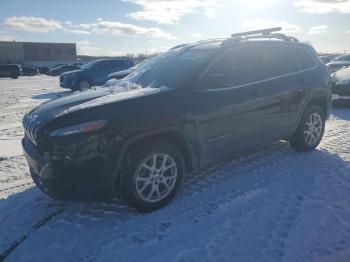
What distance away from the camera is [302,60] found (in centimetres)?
547

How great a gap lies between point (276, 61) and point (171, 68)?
1.70 m

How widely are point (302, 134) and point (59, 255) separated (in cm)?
412

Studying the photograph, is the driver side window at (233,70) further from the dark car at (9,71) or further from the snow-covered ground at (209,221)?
the dark car at (9,71)

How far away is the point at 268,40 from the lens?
5.05 meters

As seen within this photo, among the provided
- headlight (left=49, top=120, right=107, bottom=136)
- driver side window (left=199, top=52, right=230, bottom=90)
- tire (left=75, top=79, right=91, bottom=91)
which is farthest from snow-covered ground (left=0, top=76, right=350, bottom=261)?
tire (left=75, top=79, right=91, bottom=91)

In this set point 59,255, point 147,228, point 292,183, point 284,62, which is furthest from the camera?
point 284,62

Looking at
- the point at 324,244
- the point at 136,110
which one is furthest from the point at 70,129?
the point at 324,244

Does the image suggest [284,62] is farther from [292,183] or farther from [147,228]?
[147,228]

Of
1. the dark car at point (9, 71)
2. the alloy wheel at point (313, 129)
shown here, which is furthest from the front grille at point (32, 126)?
the dark car at point (9, 71)

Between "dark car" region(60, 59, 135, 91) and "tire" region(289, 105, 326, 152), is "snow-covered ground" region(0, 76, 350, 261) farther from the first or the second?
"dark car" region(60, 59, 135, 91)

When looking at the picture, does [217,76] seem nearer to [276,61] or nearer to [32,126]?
[276,61]

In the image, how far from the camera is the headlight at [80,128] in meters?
3.20

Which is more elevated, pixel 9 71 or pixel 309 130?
pixel 9 71

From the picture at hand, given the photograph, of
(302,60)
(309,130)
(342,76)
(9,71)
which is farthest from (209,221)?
(9,71)
